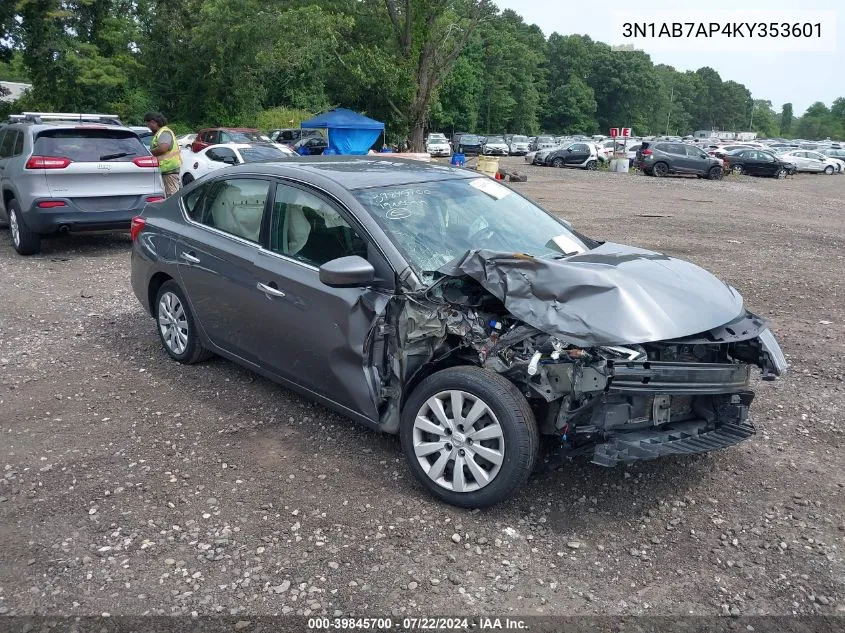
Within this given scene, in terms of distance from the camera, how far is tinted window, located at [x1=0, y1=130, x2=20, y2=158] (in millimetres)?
9719

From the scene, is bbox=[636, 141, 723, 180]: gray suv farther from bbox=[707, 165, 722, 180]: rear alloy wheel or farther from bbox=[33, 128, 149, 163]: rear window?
bbox=[33, 128, 149, 163]: rear window

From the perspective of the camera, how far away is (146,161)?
9656 mm

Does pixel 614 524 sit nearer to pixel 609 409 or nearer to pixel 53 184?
pixel 609 409

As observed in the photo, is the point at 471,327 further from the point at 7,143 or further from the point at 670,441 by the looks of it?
the point at 7,143

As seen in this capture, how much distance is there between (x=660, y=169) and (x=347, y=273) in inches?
1201

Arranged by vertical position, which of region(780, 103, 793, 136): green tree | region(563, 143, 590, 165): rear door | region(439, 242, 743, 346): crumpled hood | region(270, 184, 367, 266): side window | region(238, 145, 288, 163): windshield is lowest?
region(439, 242, 743, 346): crumpled hood

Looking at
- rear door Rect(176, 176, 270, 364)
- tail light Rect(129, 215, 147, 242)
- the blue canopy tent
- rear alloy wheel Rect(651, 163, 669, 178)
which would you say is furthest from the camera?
rear alloy wheel Rect(651, 163, 669, 178)

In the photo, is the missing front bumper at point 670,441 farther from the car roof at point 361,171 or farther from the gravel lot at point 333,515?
the car roof at point 361,171

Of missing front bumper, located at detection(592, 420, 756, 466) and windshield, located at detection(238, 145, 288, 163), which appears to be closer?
missing front bumper, located at detection(592, 420, 756, 466)

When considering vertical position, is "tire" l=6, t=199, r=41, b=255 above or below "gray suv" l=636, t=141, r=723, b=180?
below

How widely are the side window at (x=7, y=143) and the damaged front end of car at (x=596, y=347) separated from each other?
27.5ft

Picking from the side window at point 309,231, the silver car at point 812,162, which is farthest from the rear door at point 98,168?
the silver car at point 812,162

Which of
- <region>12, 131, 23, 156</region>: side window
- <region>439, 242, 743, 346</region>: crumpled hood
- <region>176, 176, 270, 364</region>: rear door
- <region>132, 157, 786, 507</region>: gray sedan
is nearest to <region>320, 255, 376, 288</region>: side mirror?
<region>132, 157, 786, 507</region>: gray sedan

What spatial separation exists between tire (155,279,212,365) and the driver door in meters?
1.00
